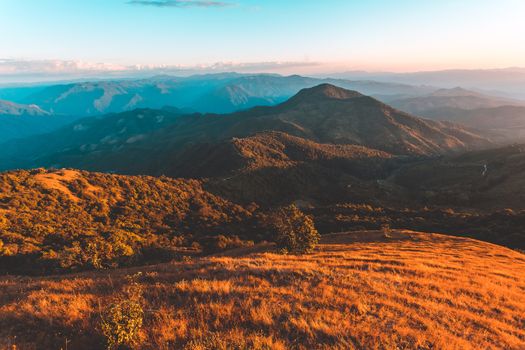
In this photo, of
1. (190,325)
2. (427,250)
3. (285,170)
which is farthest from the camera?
(285,170)

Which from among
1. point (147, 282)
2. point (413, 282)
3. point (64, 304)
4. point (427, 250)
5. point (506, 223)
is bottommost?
point (506, 223)

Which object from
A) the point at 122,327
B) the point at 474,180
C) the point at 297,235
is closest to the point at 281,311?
the point at 122,327

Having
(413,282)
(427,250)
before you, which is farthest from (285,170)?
(413,282)

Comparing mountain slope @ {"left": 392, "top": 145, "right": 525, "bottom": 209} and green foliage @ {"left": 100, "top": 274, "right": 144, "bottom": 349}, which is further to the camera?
mountain slope @ {"left": 392, "top": 145, "right": 525, "bottom": 209}

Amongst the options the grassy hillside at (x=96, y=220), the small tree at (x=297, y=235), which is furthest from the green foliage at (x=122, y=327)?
the grassy hillside at (x=96, y=220)

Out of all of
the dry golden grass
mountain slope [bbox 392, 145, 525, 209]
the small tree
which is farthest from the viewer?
mountain slope [bbox 392, 145, 525, 209]

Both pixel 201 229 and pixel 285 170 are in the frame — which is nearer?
pixel 201 229

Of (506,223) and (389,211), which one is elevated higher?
(506,223)

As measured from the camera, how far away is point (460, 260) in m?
24.7

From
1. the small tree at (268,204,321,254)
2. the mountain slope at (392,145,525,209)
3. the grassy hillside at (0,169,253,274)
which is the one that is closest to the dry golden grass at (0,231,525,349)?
the small tree at (268,204,321,254)

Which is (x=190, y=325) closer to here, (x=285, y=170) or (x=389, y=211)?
(x=389, y=211)

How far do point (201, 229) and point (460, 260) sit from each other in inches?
1488

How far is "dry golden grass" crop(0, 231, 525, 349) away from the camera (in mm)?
8250

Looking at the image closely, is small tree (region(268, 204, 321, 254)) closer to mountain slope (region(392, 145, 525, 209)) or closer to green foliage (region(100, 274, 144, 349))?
green foliage (region(100, 274, 144, 349))
